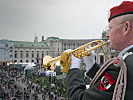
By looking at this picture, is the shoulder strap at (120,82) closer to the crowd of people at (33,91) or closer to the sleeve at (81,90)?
the sleeve at (81,90)

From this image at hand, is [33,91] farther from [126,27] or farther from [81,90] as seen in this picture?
[126,27]

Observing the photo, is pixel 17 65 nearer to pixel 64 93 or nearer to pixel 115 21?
pixel 64 93

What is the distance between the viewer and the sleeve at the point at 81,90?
1.50 metres

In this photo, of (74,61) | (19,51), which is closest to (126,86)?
(74,61)

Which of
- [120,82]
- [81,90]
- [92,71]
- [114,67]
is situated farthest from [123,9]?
[92,71]

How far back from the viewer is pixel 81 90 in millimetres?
2016

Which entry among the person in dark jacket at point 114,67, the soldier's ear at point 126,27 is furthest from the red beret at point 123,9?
the soldier's ear at point 126,27

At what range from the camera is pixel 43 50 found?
268ft

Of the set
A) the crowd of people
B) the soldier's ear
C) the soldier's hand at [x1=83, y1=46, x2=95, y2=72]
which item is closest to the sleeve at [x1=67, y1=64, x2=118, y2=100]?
the soldier's ear

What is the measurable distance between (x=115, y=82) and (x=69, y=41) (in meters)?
88.2

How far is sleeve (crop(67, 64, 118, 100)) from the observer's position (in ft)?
4.94

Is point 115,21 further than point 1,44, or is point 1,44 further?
point 1,44

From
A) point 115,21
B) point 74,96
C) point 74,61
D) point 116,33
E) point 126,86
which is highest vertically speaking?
point 115,21

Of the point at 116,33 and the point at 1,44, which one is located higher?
the point at 1,44
